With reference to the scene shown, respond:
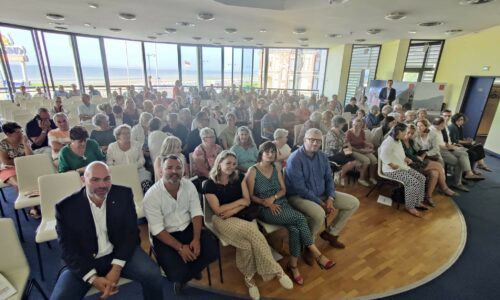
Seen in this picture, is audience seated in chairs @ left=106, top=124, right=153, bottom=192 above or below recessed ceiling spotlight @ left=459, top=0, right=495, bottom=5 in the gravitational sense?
below

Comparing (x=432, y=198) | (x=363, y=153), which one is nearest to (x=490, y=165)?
(x=432, y=198)

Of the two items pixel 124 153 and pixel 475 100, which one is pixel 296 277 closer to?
pixel 124 153

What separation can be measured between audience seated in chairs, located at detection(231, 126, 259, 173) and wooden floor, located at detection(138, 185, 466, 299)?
3.15ft

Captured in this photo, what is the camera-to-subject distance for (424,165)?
398 centimetres

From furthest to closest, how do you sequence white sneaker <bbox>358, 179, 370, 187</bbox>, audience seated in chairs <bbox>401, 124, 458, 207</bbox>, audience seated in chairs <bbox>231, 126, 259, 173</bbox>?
white sneaker <bbox>358, 179, 370, 187</bbox> < audience seated in chairs <bbox>401, 124, 458, 207</bbox> < audience seated in chairs <bbox>231, 126, 259, 173</bbox>

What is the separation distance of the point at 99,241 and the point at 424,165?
15.0ft

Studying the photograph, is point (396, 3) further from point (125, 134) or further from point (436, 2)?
point (125, 134)

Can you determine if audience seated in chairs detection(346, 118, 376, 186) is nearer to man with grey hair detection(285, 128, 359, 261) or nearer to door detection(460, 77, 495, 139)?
man with grey hair detection(285, 128, 359, 261)

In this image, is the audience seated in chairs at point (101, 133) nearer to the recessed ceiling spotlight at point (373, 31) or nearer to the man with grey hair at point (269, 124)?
the man with grey hair at point (269, 124)

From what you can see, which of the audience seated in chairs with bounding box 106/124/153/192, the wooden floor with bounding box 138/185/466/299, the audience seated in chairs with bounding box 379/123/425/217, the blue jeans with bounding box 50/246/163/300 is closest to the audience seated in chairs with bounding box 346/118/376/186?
the audience seated in chairs with bounding box 379/123/425/217

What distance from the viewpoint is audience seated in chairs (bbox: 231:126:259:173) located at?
3.21 m

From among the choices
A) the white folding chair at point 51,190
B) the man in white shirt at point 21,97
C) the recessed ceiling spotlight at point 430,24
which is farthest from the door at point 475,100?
the man in white shirt at point 21,97

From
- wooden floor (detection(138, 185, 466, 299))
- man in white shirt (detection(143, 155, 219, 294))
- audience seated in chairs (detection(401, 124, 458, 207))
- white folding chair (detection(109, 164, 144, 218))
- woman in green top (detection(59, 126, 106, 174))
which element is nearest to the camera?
man in white shirt (detection(143, 155, 219, 294))

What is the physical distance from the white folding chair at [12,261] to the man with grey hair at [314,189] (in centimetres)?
221
